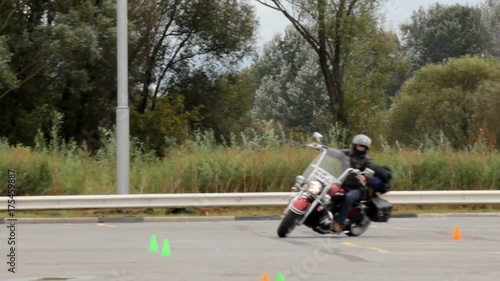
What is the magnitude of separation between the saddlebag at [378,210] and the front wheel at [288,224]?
1.38m

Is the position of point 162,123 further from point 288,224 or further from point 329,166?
point 288,224

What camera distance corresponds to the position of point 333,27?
47.3 metres

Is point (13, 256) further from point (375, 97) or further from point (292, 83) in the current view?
point (292, 83)

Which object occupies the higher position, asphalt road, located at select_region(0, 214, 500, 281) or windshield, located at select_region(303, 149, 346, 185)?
windshield, located at select_region(303, 149, 346, 185)

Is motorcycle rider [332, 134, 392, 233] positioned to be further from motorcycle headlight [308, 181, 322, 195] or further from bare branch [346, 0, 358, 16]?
bare branch [346, 0, 358, 16]

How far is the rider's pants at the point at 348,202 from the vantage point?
16.2m

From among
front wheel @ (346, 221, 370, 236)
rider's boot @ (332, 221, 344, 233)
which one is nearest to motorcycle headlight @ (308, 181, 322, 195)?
rider's boot @ (332, 221, 344, 233)

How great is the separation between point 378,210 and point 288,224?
5.09 feet

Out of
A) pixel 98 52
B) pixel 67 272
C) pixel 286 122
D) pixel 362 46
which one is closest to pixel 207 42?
pixel 362 46

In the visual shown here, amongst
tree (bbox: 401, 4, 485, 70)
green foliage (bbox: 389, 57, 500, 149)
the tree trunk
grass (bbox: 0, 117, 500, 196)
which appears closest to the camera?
grass (bbox: 0, 117, 500, 196)

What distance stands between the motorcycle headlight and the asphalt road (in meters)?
0.76

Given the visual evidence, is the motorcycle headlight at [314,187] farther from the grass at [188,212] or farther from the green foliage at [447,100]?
the green foliage at [447,100]

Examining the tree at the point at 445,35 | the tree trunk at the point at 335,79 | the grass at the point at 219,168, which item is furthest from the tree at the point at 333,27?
the tree at the point at 445,35

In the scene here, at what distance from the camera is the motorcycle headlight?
1586cm
